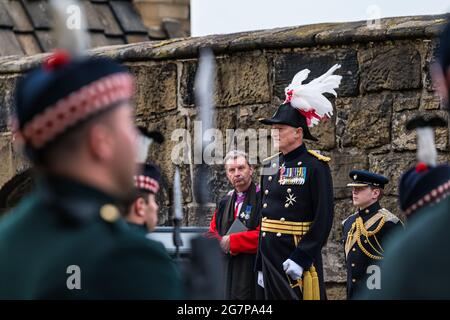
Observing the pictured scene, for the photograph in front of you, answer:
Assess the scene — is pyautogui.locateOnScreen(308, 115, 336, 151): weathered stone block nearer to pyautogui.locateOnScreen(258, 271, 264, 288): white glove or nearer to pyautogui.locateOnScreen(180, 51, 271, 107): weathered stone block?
pyautogui.locateOnScreen(180, 51, 271, 107): weathered stone block

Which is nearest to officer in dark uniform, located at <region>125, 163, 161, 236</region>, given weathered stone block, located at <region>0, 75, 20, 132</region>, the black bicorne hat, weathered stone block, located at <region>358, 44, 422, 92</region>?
the black bicorne hat

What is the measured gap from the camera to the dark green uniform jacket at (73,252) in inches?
108

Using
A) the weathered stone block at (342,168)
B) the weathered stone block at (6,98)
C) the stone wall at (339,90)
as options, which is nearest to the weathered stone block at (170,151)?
the stone wall at (339,90)

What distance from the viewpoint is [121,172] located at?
9.25 ft

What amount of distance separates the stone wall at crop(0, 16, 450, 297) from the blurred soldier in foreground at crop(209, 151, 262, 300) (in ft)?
0.70

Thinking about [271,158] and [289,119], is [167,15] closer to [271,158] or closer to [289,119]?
[271,158]

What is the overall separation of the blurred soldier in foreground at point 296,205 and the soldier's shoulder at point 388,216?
43cm

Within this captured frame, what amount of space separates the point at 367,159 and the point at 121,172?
4936 millimetres

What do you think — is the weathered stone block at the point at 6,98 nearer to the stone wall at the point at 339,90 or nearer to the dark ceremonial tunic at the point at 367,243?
the stone wall at the point at 339,90

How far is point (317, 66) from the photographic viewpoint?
25.7 ft

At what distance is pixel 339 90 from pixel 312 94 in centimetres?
40

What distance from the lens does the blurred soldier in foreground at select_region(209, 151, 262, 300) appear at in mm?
7535
